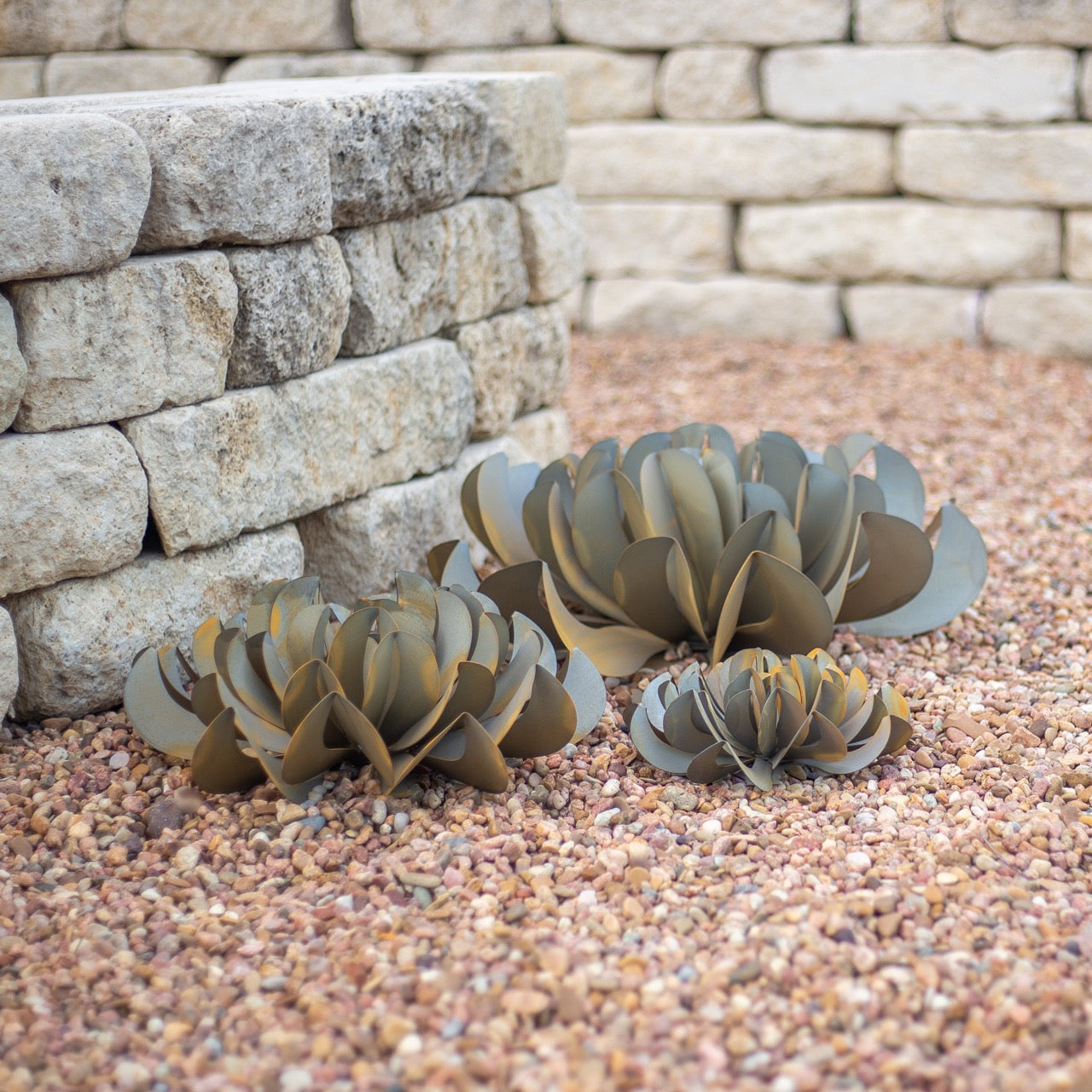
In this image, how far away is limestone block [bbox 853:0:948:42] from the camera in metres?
4.98

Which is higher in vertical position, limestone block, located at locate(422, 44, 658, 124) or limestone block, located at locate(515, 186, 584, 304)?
limestone block, located at locate(422, 44, 658, 124)

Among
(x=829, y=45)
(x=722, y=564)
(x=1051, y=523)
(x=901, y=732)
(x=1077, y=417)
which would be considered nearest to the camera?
(x=901, y=732)

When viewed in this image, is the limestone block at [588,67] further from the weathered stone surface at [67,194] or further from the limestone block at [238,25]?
the weathered stone surface at [67,194]

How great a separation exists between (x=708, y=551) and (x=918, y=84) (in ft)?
11.0

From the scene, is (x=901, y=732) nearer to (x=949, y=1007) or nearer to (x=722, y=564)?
(x=722, y=564)

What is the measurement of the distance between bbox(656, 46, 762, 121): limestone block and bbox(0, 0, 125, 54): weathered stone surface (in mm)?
2405

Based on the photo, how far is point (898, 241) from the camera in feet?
17.4

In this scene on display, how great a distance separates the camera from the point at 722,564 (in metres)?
2.44

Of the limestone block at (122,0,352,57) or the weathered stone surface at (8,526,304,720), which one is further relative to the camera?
the limestone block at (122,0,352,57)

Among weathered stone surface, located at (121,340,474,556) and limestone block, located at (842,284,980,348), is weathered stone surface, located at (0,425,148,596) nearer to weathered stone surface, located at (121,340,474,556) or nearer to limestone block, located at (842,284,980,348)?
weathered stone surface, located at (121,340,474,556)

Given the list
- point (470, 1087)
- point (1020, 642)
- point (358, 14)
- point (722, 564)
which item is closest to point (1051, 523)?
point (1020, 642)

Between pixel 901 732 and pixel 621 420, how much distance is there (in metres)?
2.63

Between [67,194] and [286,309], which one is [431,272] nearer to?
[286,309]

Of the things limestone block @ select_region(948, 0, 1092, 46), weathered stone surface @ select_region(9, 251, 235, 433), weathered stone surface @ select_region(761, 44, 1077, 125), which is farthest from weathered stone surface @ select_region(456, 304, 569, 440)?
limestone block @ select_region(948, 0, 1092, 46)
